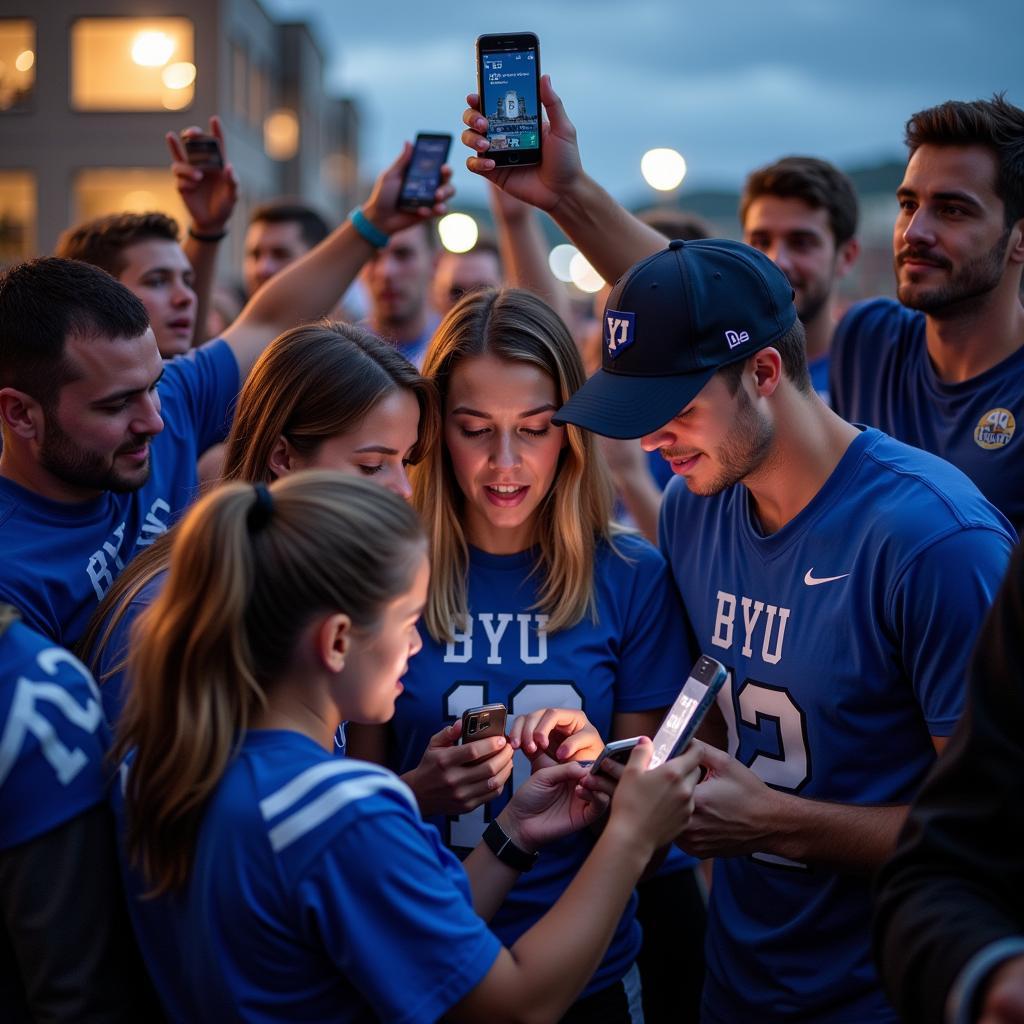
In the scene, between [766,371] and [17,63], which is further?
[17,63]

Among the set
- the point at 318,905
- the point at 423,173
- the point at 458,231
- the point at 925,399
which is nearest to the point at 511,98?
the point at 423,173

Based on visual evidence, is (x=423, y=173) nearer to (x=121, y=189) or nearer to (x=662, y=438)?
(x=662, y=438)

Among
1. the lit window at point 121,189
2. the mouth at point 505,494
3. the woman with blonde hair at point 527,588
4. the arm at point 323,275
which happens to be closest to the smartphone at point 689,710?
the woman with blonde hair at point 527,588

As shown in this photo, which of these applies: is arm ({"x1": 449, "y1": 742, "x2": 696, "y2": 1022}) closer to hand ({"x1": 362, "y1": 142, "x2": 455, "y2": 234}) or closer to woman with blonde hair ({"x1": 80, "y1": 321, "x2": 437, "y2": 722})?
woman with blonde hair ({"x1": 80, "y1": 321, "x2": 437, "y2": 722})

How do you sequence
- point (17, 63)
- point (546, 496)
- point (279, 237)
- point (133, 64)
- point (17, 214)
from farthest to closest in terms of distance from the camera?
point (17, 214) → point (133, 64) → point (17, 63) → point (279, 237) → point (546, 496)

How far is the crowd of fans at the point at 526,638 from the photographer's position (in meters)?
1.86

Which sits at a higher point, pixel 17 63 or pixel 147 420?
pixel 17 63

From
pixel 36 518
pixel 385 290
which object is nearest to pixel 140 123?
pixel 385 290

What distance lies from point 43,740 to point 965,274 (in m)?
3.55

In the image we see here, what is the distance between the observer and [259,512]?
2.03 m

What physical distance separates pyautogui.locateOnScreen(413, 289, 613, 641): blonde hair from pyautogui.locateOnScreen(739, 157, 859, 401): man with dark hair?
272 cm

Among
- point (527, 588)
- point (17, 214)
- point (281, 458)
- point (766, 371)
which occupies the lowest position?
point (527, 588)

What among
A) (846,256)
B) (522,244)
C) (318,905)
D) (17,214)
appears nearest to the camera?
(318,905)

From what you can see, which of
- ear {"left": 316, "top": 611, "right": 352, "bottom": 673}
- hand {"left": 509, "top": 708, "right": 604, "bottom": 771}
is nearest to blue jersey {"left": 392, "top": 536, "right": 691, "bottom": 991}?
hand {"left": 509, "top": 708, "right": 604, "bottom": 771}
